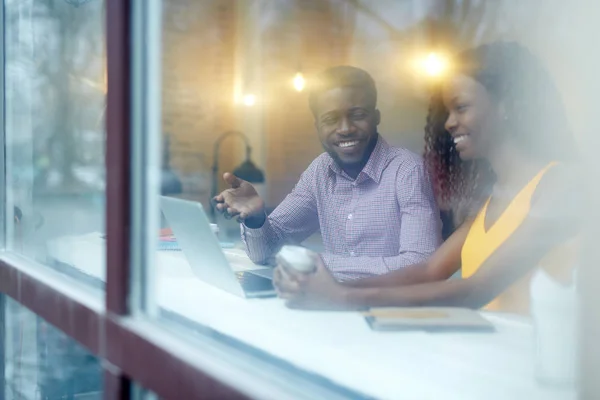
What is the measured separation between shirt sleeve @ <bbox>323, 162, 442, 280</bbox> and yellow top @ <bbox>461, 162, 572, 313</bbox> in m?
0.25

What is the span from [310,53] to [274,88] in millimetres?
316

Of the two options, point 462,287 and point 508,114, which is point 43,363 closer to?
point 462,287

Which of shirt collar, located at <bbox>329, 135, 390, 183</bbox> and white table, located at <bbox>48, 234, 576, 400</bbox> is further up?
shirt collar, located at <bbox>329, 135, 390, 183</bbox>

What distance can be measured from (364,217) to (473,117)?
0.63 m

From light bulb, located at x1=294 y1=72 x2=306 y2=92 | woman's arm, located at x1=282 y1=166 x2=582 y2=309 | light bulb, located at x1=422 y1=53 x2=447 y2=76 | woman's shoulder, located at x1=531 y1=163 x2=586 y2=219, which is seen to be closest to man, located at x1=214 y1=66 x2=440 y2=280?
woman's arm, located at x1=282 y1=166 x2=582 y2=309

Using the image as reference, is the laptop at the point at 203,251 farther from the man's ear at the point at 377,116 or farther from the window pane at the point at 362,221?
the man's ear at the point at 377,116

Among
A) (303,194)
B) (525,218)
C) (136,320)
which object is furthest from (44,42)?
(525,218)

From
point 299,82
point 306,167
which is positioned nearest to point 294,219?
point 306,167

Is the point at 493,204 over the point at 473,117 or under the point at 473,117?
under

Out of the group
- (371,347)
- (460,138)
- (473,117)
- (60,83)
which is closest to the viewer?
(371,347)

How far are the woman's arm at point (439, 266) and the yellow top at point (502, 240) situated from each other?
0.05 meters

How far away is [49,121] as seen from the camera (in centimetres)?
204

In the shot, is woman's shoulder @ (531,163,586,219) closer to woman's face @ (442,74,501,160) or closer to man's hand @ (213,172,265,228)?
woman's face @ (442,74,501,160)

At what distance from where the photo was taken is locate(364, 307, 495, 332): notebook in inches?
45.3
